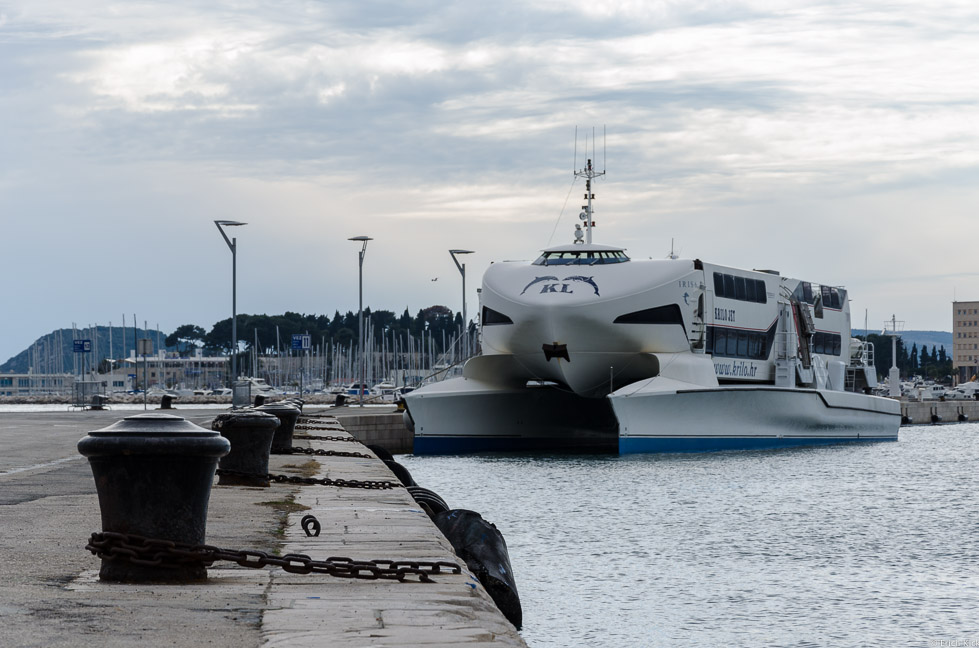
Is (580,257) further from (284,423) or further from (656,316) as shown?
(284,423)

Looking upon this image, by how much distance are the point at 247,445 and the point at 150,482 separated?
23.3 feet

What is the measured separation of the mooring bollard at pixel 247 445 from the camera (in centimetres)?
1405

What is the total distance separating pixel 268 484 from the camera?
14.5 metres

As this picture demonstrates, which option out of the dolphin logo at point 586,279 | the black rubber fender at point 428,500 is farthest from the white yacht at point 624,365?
the black rubber fender at point 428,500

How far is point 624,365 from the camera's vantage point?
42406 millimetres

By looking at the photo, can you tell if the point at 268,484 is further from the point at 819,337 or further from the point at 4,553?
the point at 819,337

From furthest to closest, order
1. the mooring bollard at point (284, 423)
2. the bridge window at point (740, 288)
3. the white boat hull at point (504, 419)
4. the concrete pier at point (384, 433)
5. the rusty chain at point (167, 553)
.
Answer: the concrete pier at point (384, 433)
the bridge window at point (740, 288)
the white boat hull at point (504, 419)
the mooring bollard at point (284, 423)
the rusty chain at point (167, 553)

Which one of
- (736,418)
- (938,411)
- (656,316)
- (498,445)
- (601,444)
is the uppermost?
(656,316)

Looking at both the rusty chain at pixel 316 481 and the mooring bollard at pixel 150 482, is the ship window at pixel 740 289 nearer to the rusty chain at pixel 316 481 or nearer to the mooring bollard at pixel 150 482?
the rusty chain at pixel 316 481

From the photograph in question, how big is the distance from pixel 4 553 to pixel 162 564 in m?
1.72

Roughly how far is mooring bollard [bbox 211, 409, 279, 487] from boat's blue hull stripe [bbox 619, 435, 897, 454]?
26.8 meters

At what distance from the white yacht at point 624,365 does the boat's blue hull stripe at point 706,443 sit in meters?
0.05

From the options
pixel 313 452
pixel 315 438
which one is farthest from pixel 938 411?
pixel 313 452

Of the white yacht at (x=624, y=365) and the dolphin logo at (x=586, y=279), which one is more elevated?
the dolphin logo at (x=586, y=279)
